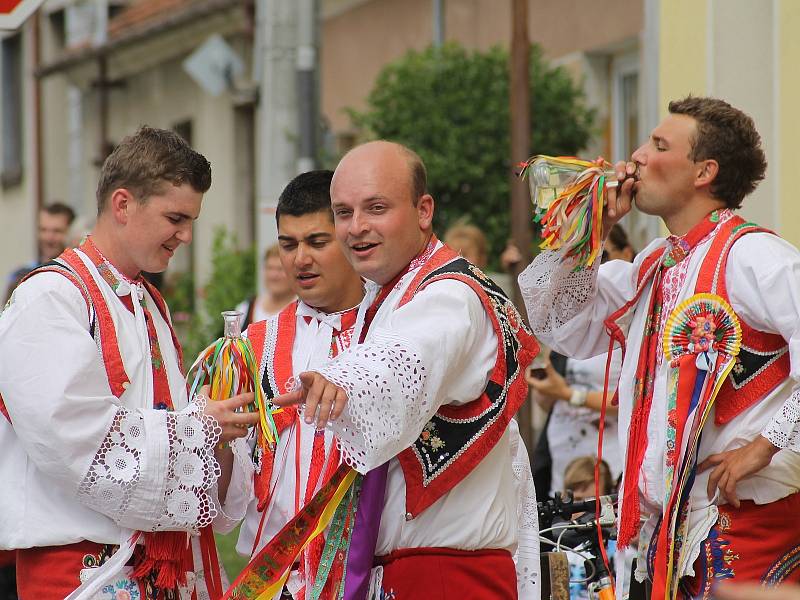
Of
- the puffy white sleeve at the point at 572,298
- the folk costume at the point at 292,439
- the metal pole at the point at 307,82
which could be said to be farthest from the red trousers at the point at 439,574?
the metal pole at the point at 307,82

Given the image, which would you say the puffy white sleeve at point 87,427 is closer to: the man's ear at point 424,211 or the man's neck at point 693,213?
the man's ear at point 424,211

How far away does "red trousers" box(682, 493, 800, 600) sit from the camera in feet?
13.0

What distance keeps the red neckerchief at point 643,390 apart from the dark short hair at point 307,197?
41.0 inches

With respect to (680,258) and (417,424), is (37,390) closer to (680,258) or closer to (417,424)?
(417,424)

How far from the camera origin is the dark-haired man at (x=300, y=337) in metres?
4.13

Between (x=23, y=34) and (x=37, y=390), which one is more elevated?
(x=23, y=34)

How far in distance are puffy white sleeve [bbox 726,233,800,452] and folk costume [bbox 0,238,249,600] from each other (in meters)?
1.49

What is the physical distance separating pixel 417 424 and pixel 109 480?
823 mm

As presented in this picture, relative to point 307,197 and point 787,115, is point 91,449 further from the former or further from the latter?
point 787,115

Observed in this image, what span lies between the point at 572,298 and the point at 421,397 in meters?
1.16

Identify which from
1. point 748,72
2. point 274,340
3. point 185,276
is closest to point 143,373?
point 274,340

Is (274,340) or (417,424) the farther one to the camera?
(274,340)

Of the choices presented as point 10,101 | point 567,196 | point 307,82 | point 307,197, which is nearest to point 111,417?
point 307,197

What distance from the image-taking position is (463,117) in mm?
11328
